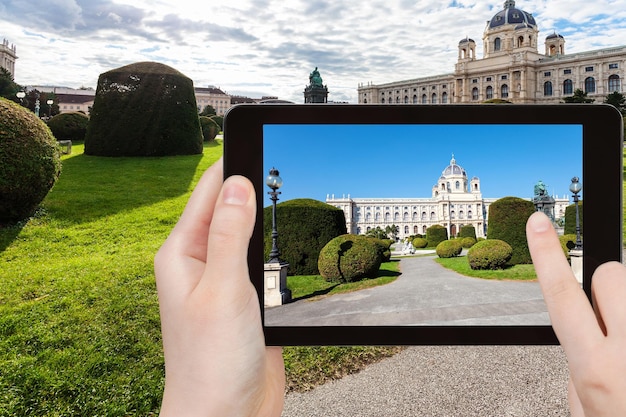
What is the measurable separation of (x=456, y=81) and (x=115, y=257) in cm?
5328

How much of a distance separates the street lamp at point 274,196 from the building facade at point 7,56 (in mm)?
53492

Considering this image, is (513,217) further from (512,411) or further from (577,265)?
(512,411)

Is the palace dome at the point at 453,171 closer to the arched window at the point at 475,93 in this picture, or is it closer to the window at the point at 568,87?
the window at the point at 568,87

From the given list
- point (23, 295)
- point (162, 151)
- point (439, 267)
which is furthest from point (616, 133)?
point (162, 151)

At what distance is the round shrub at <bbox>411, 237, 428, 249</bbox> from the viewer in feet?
6.66

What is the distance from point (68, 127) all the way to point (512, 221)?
58.2 feet

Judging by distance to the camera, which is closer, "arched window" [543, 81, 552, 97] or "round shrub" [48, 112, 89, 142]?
"round shrub" [48, 112, 89, 142]

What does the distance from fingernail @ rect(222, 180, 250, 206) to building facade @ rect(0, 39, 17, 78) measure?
2115 inches

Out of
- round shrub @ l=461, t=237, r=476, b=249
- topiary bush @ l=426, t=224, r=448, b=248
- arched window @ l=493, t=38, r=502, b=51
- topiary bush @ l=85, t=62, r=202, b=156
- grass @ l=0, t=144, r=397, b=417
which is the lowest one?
grass @ l=0, t=144, r=397, b=417

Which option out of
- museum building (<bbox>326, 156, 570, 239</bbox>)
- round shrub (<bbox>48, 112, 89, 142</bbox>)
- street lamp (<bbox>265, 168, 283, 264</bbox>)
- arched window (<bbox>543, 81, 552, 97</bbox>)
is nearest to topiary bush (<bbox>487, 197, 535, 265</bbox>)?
museum building (<bbox>326, 156, 570, 239</bbox>)

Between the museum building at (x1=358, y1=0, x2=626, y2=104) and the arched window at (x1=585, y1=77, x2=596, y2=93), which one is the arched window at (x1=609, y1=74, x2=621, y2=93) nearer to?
the museum building at (x1=358, y1=0, x2=626, y2=104)

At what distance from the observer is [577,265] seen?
4.05ft

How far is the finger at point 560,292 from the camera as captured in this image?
0.91 metres

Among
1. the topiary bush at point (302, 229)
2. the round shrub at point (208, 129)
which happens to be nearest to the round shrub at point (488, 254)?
the topiary bush at point (302, 229)
